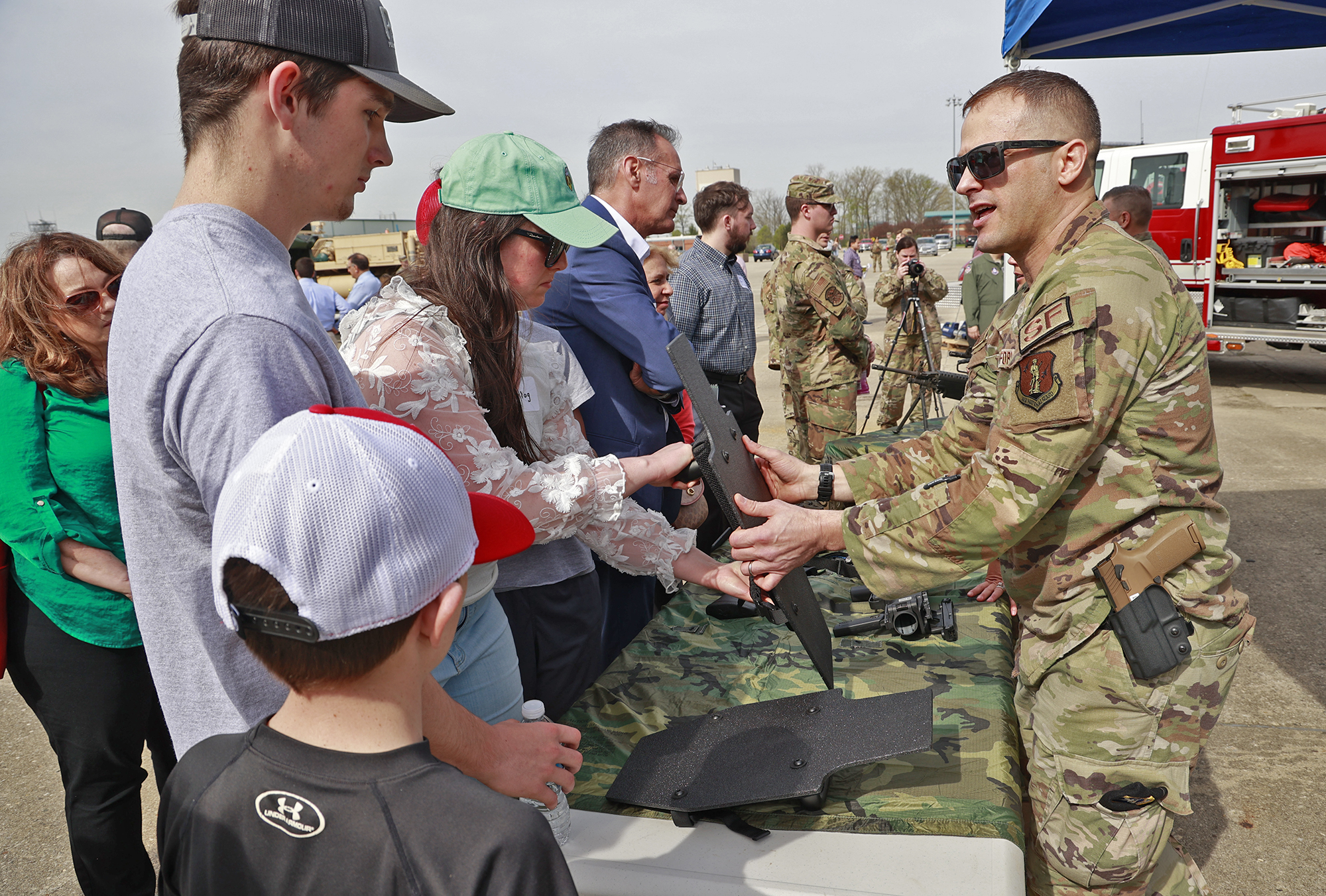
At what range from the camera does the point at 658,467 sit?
2119 mm

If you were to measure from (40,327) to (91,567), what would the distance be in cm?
71

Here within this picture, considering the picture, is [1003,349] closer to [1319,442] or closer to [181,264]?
[181,264]

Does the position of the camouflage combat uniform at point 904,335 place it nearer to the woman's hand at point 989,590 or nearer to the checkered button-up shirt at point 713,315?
the checkered button-up shirt at point 713,315

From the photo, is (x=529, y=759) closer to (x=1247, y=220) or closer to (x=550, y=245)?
(x=550, y=245)

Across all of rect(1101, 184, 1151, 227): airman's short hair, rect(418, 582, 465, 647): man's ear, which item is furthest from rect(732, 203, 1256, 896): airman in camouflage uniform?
rect(1101, 184, 1151, 227): airman's short hair

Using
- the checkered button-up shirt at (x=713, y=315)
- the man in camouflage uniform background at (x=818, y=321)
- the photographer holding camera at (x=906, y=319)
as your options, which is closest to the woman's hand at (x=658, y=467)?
the checkered button-up shirt at (x=713, y=315)

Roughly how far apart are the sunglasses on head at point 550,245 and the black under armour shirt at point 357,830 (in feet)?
4.61

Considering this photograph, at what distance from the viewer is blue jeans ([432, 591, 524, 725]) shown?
1645 millimetres

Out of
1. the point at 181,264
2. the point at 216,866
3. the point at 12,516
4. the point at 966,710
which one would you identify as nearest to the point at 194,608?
the point at 216,866

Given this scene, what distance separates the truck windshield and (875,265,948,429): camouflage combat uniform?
521 centimetres

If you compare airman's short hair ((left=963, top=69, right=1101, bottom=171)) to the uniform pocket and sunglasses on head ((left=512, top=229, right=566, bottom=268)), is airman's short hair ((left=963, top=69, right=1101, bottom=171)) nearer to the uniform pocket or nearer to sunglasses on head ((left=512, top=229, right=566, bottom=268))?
sunglasses on head ((left=512, top=229, right=566, bottom=268))

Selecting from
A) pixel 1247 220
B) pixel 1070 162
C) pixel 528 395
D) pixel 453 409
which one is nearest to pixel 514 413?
pixel 528 395

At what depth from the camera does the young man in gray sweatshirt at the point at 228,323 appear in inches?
40.1

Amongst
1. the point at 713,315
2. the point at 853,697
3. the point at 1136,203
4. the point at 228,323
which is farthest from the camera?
the point at 1136,203
